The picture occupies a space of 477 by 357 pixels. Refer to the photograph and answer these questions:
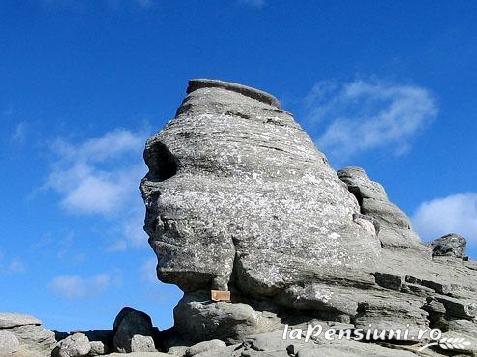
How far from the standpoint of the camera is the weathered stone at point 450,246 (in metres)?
20.1

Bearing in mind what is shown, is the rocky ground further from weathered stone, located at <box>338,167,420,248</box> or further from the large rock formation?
weathered stone, located at <box>338,167,420,248</box>

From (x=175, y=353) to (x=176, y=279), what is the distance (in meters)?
1.67

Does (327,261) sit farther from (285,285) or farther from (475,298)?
(475,298)

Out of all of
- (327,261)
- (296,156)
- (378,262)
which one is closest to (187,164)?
(296,156)

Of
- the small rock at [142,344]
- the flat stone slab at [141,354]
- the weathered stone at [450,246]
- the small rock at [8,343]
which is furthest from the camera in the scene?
the weathered stone at [450,246]

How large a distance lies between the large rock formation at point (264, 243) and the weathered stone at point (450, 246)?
113 inches

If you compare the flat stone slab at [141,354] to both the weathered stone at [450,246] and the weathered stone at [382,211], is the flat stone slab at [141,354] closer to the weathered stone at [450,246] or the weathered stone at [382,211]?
the weathered stone at [382,211]

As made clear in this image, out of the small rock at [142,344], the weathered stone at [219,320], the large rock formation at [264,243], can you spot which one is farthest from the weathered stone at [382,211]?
the small rock at [142,344]

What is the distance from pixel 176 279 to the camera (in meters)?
15.0

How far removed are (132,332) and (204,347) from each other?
6.50ft

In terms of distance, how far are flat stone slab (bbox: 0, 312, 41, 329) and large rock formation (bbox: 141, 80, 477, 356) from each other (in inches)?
122

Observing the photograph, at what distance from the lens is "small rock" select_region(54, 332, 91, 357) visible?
1443 centimetres

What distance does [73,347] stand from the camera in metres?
14.5

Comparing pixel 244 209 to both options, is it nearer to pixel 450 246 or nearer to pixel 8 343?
pixel 8 343
